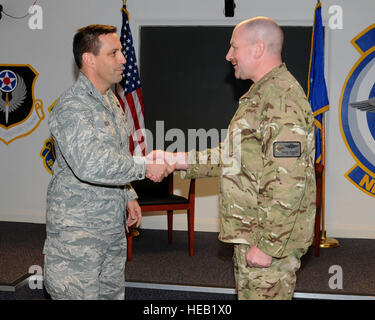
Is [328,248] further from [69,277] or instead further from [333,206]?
[69,277]

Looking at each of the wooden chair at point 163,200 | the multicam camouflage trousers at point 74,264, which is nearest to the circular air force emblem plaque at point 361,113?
the wooden chair at point 163,200

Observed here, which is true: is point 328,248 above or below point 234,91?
below

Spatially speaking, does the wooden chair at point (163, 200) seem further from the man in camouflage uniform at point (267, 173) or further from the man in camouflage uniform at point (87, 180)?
the man in camouflage uniform at point (267, 173)

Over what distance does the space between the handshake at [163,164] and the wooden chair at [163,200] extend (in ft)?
5.65

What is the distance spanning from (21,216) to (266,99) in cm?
476

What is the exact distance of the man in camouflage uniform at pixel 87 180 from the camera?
1971 millimetres

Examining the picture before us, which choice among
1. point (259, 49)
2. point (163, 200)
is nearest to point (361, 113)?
point (163, 200)

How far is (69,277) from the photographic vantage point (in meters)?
2.04

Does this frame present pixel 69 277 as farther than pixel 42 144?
No

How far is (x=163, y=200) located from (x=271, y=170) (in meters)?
2.71

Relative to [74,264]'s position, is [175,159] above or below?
above

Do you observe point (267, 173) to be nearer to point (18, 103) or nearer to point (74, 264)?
point (74, 264)

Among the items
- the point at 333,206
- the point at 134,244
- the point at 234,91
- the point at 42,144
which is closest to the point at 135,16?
the point at 234,91

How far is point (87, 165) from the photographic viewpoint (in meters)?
1.95
